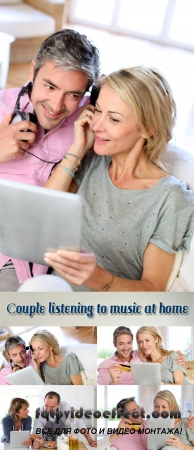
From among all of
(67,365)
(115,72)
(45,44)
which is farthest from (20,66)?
(67,365)

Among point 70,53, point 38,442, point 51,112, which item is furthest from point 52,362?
point 70,53

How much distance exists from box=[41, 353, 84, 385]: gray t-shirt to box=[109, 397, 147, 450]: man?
→ 0.51ft

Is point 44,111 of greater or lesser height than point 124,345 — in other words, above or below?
above

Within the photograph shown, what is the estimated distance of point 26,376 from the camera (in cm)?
209

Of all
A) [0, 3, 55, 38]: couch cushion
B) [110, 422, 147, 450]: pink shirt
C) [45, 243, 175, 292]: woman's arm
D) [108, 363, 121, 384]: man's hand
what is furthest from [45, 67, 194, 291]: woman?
[110, 422, 147, 450]: pink shirt

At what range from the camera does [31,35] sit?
2.25m

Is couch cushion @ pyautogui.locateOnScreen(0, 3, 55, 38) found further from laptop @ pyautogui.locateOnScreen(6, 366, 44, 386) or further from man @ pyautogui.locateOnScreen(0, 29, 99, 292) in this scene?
laptop @ pyautogui.locateOnScreen(6, 366, 44, 386)

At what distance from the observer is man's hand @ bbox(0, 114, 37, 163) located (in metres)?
2.11

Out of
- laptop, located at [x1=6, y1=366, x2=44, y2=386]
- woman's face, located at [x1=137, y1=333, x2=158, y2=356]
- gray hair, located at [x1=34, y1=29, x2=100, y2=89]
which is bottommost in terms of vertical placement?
laptop, located at [x1=6, y1=366, x2=44, y2=386]

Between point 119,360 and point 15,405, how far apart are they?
0.32 m

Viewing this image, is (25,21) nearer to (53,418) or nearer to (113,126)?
(113,126)

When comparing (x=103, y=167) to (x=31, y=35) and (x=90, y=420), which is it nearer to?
(x=31, y=35)

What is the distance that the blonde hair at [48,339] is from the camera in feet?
6.82

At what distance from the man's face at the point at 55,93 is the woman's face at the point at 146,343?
643 millimetres
